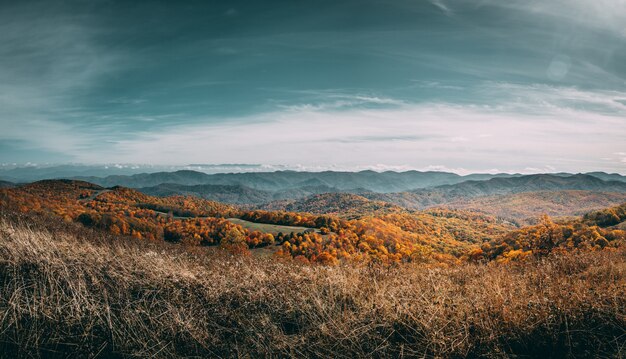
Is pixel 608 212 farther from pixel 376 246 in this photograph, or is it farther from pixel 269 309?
pixel 269 309

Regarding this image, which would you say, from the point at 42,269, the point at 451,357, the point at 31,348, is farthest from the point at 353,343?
the point at 42,269

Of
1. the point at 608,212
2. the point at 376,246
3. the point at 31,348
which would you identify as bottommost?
the point at 376,246

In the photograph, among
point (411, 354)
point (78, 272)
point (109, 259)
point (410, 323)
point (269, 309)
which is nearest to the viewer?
point (411, 354)

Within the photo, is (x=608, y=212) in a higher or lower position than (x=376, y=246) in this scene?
higher

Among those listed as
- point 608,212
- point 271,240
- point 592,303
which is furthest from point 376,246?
point 592,303

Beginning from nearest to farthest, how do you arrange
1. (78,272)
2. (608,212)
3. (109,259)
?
(78,272) → (109,259) → (608,212)

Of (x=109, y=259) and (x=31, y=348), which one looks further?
(x=109, y=259)
